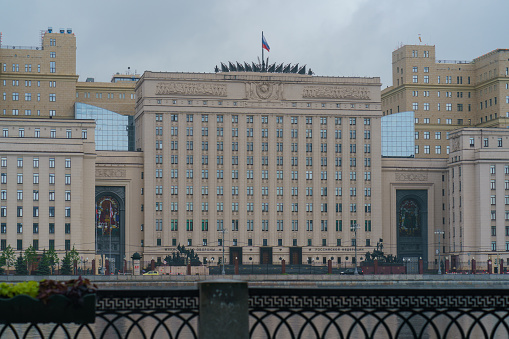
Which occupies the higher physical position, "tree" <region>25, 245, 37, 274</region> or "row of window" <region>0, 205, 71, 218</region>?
"row of window" <region>0, 205, 71, 218</region>

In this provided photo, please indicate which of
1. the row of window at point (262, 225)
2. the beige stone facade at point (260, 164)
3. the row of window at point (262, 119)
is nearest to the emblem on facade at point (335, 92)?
the beige stone facade at point (260, 164)

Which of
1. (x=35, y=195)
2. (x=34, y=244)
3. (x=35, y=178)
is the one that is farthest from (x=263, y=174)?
(x=34, y=244)

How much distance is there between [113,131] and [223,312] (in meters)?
144

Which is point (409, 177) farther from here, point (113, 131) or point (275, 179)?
point (113, 131)

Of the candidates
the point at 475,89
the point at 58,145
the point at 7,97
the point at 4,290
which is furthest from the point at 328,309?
the point at 475,89

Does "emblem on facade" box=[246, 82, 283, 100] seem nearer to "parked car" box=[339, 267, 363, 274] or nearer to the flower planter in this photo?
"parked car" box=[339, 267, 363, 274]

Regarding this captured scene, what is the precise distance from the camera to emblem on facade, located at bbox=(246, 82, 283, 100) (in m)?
144

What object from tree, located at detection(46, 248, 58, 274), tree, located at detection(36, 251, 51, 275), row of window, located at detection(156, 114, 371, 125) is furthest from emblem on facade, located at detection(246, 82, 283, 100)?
tree, located at detection(36, 251, 51, 275)

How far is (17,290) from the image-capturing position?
50.2 ft

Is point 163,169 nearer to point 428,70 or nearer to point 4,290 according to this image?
point 428,70

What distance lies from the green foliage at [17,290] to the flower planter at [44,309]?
0.09 metres

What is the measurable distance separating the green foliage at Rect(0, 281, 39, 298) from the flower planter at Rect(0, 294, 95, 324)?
0.31 ft

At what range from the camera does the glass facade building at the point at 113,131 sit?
157875 mm

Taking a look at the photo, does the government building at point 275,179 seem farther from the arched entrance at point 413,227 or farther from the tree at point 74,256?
the tree at point 74,256
